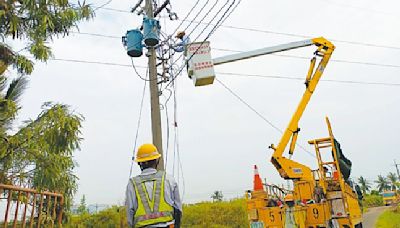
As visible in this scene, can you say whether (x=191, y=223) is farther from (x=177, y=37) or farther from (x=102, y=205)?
(x=177, y=37)

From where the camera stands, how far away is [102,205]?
45.4 feet

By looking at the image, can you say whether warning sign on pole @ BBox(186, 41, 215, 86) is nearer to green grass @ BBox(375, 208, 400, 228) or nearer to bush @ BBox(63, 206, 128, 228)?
bush @ BBox(63, 206, 128, 228)

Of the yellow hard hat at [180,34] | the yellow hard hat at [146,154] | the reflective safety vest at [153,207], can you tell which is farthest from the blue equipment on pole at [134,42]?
the reflective safety vest at [153,207]

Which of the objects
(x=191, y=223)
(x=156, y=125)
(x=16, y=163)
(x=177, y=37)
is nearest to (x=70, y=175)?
(x=16, y=163)

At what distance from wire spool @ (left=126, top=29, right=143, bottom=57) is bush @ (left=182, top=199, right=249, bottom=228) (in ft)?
31.7

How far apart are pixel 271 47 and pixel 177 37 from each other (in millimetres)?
2685

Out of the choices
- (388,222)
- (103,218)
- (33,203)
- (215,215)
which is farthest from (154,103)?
(388,222)

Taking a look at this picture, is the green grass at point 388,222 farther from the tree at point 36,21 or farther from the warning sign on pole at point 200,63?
the tree at point 36,21

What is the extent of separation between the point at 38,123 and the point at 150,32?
192 inches

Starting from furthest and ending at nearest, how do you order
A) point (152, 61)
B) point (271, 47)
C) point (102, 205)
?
point (102, 205)
point (271, 47)
point (152, 61)

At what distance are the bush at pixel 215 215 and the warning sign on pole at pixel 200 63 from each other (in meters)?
9.52

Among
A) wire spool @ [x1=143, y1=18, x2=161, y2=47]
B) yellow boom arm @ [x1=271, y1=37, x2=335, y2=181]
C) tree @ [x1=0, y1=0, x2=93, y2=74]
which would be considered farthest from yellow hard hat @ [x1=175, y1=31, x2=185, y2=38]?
tree @ [x1=0, y1=0, x2=93, y2=74]

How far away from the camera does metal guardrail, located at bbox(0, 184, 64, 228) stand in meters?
3.88

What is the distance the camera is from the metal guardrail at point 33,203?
12.7 ft
